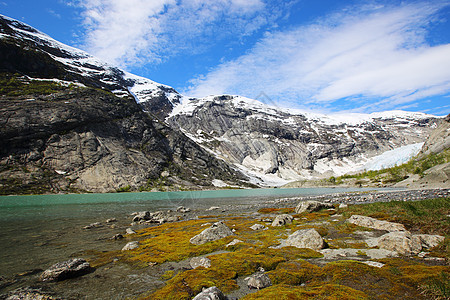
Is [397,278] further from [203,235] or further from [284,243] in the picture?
[203,235]

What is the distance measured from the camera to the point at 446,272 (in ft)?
28.1

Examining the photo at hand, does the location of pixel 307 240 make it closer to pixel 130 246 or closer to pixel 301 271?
pixel 301 271

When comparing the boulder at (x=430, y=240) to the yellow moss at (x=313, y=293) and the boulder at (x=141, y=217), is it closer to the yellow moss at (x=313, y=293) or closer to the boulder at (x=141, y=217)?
the yellow moss at (x=313, y=293)

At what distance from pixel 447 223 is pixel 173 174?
19492cm

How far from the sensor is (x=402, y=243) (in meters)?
13.3

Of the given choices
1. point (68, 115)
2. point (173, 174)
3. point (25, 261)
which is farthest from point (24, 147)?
point (25, 261)

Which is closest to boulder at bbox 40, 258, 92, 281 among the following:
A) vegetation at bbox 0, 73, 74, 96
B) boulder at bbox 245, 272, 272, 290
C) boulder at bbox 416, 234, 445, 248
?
boulder at bbox 245, 272, 272, 290

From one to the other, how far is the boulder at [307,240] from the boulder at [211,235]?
642 centimetres

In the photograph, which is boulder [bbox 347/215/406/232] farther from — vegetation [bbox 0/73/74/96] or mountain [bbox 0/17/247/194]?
vegetation [bbox 0/73/74/96]

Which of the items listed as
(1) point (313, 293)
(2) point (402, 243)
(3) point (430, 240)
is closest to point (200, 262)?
(1) point (313, 293)

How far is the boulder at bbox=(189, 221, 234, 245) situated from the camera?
19.7 meters

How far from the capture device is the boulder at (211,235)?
64.6 feet

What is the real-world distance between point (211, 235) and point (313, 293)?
43.7 feet

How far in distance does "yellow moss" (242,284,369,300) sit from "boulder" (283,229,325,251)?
23.6 ft
